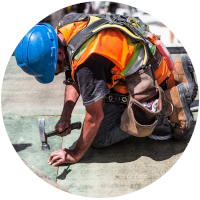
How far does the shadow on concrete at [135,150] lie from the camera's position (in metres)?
2.90

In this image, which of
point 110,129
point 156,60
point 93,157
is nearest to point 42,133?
point 93,157

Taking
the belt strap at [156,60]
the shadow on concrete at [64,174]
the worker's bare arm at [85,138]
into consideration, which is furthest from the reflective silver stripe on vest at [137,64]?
the shadow on concrete at [64,174]

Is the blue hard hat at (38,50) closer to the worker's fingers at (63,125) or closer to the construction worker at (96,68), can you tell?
the construction worker at (96,68)

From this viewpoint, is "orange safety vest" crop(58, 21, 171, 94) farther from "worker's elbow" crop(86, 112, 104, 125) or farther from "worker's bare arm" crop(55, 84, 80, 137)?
"worker's bare arm" crop(55, 84, 80, 137)

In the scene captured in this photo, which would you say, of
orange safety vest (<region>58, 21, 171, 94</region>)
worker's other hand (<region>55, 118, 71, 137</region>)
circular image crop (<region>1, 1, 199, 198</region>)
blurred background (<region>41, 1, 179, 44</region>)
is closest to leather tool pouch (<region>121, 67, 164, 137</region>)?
circular image crop (<region>1, 1, 199, 198</region>)

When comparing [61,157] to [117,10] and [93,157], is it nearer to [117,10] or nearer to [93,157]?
[93,157]

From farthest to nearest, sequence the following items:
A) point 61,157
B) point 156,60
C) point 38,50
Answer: point 61,157, point 156,60, point 38,50

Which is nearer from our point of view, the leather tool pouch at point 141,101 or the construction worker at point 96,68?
the construction worker at point 96,68

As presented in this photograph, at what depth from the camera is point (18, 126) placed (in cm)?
345

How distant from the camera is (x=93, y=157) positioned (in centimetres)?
292

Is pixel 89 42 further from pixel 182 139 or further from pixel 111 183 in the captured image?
pixel 182 139

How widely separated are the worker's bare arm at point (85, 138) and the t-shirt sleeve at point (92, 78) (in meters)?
0.10

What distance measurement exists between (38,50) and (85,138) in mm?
991

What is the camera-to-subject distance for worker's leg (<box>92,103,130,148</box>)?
9.67 ft
